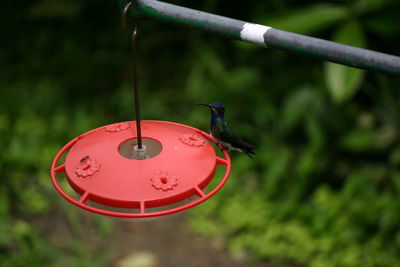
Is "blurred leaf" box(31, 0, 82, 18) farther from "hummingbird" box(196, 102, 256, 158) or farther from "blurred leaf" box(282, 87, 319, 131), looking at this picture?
"hummingbird" box(196, 102, 256, 158)

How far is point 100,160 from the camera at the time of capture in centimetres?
150

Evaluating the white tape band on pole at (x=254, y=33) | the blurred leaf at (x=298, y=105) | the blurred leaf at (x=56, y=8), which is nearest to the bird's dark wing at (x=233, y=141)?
the white tape band on pole at (x=254, y=33)

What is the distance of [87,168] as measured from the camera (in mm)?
1463

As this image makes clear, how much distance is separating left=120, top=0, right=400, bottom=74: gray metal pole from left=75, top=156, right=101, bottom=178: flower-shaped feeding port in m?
0.45

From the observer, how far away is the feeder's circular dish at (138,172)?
1360mm

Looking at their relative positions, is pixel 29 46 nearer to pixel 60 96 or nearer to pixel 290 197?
pixel 60 96

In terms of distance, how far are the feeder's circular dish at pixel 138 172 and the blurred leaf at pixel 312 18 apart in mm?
2402

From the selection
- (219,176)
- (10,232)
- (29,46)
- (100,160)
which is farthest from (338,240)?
(29,46)

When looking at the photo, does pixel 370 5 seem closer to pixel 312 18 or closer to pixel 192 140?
pixel 312 18

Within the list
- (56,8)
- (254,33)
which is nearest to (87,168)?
(254,33)

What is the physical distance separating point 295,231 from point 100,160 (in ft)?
→ 8.79

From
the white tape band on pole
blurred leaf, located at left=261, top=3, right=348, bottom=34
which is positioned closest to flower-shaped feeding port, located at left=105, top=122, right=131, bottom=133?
the white tape band on pole

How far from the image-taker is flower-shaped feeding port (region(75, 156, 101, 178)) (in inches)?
57.0

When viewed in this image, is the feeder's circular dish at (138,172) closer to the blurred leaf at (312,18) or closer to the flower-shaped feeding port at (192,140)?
the flower-shaped feeding port at (192,140)
